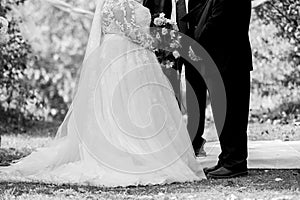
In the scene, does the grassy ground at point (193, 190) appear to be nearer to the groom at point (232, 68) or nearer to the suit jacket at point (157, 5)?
the groom at point (232, 68)

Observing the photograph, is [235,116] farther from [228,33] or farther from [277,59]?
[277,59]

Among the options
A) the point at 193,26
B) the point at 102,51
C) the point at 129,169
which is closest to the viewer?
the point at 129,169

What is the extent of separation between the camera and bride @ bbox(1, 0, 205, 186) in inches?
217

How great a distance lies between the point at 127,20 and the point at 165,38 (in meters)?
0.41

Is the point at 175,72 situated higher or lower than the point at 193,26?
lower

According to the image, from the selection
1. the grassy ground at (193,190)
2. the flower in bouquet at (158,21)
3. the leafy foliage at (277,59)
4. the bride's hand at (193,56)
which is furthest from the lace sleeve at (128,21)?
the leafy foliage at (277,59)

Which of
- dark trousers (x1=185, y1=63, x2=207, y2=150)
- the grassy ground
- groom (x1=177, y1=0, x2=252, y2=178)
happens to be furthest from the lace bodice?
the grassy ground

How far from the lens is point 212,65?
18.8ft

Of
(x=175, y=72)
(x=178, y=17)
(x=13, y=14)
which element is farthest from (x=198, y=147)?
(x=13, y=14)

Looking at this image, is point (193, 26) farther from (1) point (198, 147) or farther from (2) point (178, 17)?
(1) point (198, 147)

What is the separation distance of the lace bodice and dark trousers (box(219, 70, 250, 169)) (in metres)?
0.78

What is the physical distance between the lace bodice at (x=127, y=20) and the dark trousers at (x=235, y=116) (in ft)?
2.55

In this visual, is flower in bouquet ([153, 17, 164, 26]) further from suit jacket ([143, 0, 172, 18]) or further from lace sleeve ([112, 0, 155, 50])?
suit jacket ([143, 0, 172, 18])

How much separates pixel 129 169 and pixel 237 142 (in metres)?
0.85
